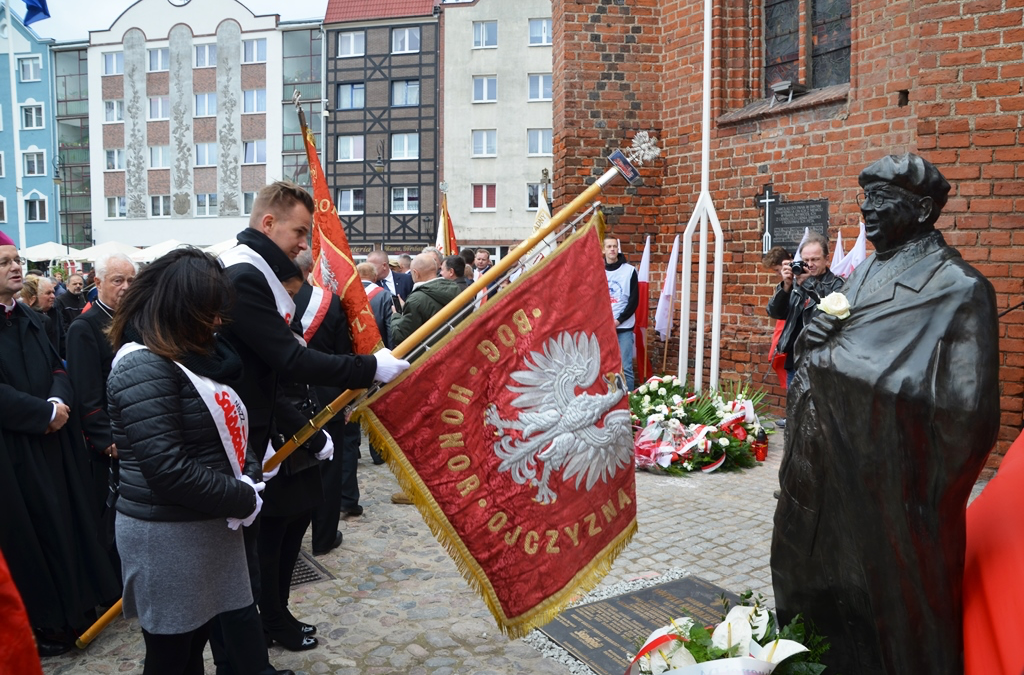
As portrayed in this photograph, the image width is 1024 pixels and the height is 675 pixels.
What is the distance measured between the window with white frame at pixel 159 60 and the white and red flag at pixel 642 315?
3659cm

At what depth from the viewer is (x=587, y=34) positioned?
981 cm

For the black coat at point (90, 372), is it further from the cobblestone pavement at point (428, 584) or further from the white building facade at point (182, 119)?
the white building facade at point (182, 119)

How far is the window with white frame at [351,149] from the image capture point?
117 ft

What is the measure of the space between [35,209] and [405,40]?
20968 mm

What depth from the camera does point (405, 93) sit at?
3509cm

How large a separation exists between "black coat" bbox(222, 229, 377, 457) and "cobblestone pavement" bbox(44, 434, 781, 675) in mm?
1292

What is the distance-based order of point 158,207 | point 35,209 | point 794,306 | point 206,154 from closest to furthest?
1. point 794,306
2. point 206,154
3. point 158,207
4. point 35,209

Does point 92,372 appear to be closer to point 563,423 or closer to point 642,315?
point 563,423

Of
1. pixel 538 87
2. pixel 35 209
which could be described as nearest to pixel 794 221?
pixel 538 87

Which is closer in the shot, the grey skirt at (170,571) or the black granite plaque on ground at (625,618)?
the grey skirt at (170,571)

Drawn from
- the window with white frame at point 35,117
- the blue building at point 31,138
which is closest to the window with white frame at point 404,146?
the blue building at point 31,138

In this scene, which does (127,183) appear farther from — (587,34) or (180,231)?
(587,34)

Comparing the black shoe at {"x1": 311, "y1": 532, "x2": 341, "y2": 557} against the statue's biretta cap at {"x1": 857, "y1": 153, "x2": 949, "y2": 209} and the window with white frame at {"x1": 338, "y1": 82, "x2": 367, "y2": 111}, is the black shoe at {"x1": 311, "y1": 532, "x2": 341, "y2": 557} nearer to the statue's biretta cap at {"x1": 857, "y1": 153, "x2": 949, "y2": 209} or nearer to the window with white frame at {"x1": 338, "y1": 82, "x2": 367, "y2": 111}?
the statue's biretta cap at {"x1": 857, "y1": 153, "x2": 949, "y2": 209}

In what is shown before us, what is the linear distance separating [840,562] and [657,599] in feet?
5.49
